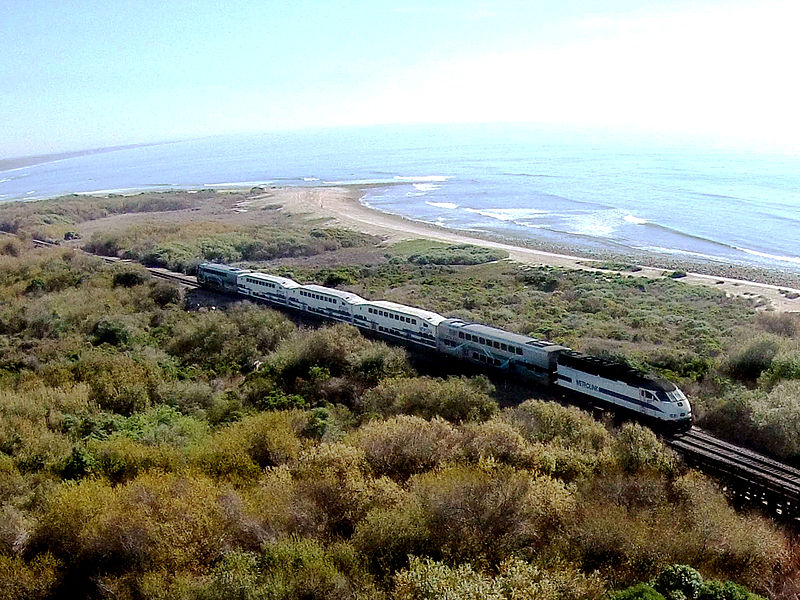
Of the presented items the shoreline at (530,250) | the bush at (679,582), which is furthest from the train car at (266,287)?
the bush at (679,582)

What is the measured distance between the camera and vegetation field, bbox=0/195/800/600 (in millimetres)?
15594

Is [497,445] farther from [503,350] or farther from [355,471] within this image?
[503,350]

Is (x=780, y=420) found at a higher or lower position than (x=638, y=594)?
lower

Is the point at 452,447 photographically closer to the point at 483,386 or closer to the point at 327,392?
the point at 483,386

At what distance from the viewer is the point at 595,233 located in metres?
84.4

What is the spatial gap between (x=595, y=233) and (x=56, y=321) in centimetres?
6494

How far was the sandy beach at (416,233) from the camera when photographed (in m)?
51.7

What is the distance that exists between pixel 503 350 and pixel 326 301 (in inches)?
561

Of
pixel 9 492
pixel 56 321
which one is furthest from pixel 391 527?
pixel 56 321

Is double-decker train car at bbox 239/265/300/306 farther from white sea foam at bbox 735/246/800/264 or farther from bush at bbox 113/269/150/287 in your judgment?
white sea foam at bbox 735/246/800/264

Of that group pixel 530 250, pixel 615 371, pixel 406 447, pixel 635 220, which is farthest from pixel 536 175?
pixel 406 447

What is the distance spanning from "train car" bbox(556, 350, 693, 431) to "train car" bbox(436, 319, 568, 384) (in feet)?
2.53

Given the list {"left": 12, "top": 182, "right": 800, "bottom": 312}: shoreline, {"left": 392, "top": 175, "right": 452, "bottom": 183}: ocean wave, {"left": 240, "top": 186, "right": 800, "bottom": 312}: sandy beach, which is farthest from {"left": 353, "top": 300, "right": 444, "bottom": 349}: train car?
{"left": 392, "top": 175, "right": 452, "bottom": 183}: ocean wave

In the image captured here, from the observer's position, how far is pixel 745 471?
71.9 ft
